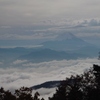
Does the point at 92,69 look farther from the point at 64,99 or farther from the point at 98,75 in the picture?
the point at 64,99

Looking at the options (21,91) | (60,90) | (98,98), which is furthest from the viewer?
(60,90)

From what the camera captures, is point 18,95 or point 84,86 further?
point 84,86

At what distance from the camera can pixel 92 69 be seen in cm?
5244

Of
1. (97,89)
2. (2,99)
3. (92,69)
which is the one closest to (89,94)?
(97,89)

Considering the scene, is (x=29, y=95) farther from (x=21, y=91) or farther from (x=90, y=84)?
(x=90, y=84)

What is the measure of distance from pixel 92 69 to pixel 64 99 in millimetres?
8141

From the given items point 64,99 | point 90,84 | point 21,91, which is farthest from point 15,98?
point 90,84

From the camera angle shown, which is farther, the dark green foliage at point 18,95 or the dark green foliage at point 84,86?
the dark green foliage at point 84,86

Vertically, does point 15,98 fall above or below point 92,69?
below

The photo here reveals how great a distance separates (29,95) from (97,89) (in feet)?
39.4

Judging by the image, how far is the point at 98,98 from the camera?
48.5 m

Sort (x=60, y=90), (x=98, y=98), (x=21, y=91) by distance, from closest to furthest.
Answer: (x=98, y=98) → (x=21, y=91) → (x=60, y=90)

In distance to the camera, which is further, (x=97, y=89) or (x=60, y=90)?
(x=60, y=90)

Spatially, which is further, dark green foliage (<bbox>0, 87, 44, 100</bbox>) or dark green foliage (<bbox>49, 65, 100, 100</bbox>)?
dark green foliage (<bbox>49, 65, 100, 100</bbox>)
